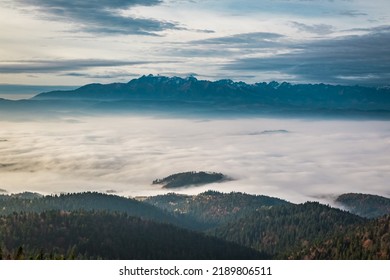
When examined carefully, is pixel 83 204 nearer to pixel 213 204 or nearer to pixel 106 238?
pixel 106 238

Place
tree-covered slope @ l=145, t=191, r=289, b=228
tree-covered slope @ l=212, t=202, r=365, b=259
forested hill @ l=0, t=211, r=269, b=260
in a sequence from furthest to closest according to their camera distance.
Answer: tree-covered slope @ l=145, t=191, r=289, b=228 → tree-covered slope @ l=212, t=202, r=365, b=259 → forested hill @ l=0, t=211, r=269, b=260

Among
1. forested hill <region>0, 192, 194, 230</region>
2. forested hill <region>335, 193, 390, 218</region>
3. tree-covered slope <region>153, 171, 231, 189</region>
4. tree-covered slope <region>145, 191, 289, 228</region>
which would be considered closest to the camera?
forested hill <region>0, 192, 194, 230</region>

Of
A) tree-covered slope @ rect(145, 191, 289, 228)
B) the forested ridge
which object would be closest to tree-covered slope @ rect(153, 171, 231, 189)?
the forested ridge

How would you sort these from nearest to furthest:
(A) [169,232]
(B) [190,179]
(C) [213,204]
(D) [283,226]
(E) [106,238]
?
(E) [106,238] → (A) [169,232] → (D) [283,226] → (B) [190,179] → (C) [213,204]

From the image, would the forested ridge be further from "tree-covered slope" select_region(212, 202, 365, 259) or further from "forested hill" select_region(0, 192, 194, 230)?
"forested hill" select_region(0, 192, 194, 230)

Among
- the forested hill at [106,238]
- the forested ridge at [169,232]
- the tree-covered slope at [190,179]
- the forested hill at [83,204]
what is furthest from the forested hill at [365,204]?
the forested hill at [106,238]

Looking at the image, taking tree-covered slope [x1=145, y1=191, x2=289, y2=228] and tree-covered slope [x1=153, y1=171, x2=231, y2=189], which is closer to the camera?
tree-covered slope [x1=153, y1=171, x2=231, y2=189]

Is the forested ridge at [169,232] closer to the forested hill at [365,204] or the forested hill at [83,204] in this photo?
the forested hill at [83,204]

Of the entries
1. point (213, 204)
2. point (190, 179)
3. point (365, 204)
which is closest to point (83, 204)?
point (190, 179)
